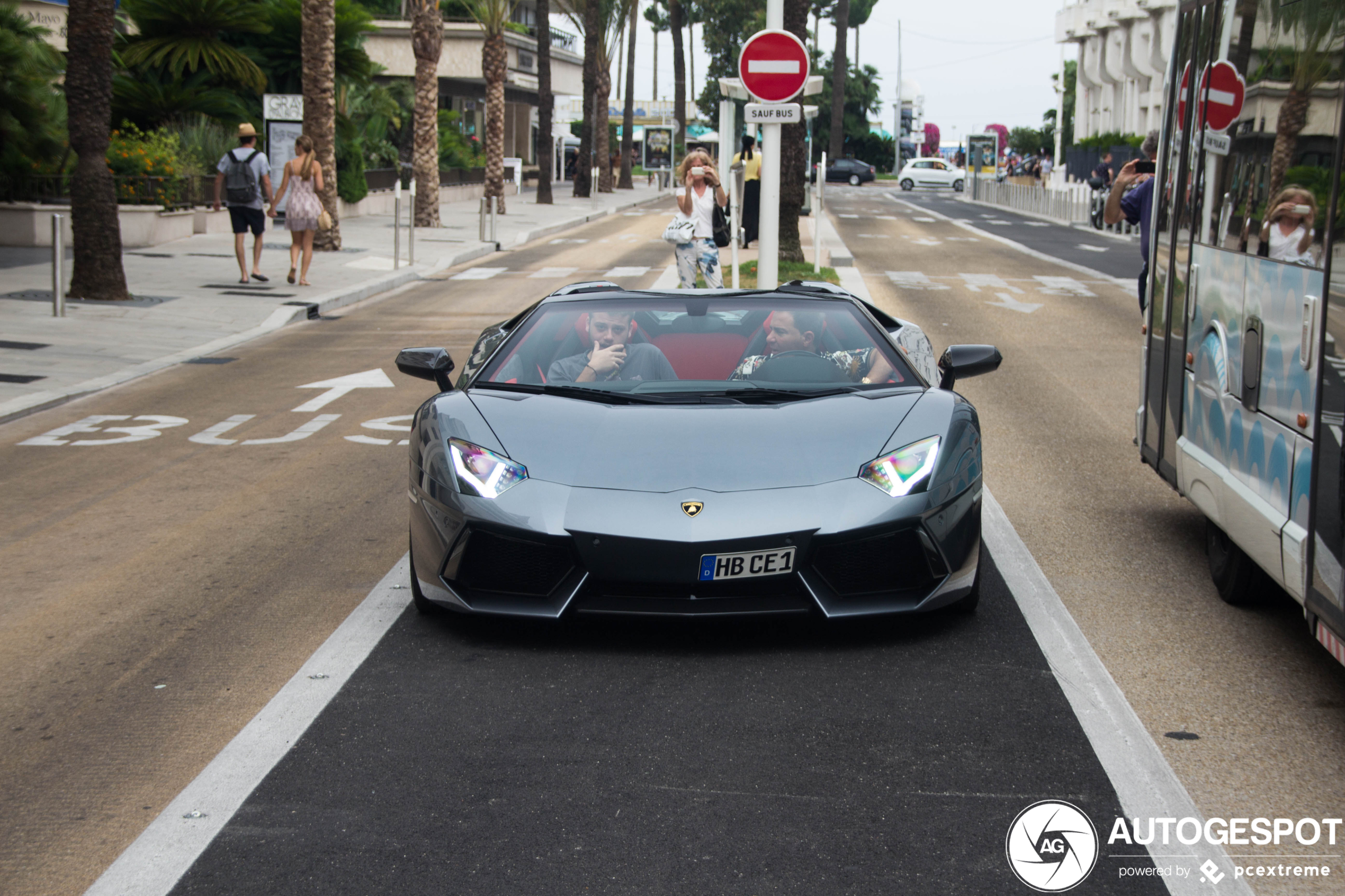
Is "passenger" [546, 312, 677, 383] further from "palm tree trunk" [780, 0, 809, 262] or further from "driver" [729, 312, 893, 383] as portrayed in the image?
"palm tree trunk" [780, 0, 809, 262]

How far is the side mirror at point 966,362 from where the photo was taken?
241 inches

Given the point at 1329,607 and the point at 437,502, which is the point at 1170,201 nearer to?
the point at 1329,607

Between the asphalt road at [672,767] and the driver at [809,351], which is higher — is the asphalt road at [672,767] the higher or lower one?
the lower one

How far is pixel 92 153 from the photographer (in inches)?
647

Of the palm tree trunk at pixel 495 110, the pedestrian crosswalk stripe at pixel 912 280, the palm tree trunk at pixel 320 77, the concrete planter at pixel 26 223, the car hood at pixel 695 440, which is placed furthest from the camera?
the palm tree trunk at pixel 495 110

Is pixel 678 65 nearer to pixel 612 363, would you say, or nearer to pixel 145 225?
pixel 145 225

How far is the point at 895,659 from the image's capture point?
4945 millimetres

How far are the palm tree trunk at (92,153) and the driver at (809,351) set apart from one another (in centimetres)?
1245

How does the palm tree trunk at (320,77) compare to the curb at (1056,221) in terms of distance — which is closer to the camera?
the palm tree trunk at (320,77)

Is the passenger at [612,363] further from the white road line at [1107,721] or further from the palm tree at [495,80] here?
Result: the palm tree at [495,80]

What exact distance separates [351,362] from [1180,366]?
893cm

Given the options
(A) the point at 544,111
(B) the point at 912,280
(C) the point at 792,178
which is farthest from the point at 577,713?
(A) the point at 544,111

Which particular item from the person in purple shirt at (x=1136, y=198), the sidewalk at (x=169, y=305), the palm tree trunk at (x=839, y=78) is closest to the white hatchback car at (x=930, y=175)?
the palm tree trunk at (x=839, y=78)

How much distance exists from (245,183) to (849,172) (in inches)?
2913
